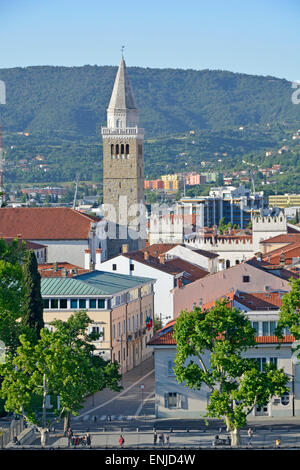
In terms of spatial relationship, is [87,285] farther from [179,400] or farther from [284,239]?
[284,239]

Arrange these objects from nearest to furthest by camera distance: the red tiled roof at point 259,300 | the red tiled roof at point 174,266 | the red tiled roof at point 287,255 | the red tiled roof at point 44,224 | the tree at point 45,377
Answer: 1. the tree at point 45,377
2. the red tiled roof at point 259,300
3. the red tiled roof at point 174,266
4. the red tiled roof at point 287,255
5. the red tiled roof at point 44,224

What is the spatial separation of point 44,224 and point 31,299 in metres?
51.2

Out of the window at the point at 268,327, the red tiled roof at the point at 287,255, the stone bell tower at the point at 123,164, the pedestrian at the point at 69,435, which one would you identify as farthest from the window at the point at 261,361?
the stone bell tower at the point at 123,164

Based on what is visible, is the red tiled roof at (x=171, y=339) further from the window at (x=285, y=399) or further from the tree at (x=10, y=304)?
the tree at (x=10, y=304)

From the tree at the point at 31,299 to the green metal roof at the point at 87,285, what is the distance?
8.32m

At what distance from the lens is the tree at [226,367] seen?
158 feet

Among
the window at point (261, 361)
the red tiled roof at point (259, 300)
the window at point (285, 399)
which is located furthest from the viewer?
the red tiled roof at point (259, 300)

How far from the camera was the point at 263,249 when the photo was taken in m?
112

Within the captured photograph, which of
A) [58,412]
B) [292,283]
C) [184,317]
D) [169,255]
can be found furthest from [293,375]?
[169,255]

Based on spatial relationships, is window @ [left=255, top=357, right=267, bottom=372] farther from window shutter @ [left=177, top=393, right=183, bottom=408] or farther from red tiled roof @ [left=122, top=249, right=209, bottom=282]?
red tiled roof @ [left=122, top=249, right=209, bottom=282]

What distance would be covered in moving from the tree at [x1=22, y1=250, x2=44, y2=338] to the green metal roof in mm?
8321

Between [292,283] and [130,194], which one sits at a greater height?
[130,194]
